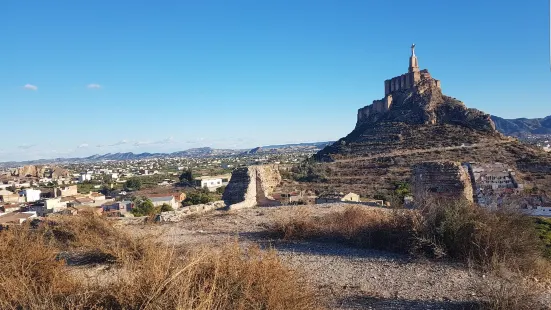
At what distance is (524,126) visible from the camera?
159125 millimetres

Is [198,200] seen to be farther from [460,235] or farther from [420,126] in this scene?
[420,126]

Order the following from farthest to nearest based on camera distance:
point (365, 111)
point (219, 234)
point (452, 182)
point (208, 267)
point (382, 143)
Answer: point (365, 111) < point (382, 143) < point (452, 182) < point (219, 234) < point (208, 267)

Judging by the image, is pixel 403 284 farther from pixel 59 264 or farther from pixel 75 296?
pixel 59 264

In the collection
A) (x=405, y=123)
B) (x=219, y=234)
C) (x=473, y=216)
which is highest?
(x=405, y=123)

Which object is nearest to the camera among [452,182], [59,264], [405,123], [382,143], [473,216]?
[59,264]

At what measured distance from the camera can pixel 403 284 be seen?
5727mm

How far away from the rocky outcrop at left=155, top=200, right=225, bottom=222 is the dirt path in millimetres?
2772

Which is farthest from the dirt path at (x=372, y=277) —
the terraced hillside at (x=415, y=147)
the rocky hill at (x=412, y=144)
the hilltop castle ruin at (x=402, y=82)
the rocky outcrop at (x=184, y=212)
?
Answer: the hilltop castle ruin at (x=402, y=82)

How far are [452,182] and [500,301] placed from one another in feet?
26.3

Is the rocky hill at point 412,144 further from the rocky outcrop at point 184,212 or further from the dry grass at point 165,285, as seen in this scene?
the dry grass at point 165,285

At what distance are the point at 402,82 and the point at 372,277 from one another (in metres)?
76.1

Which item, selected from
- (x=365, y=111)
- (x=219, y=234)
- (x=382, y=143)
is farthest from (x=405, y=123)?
(x=219, y=234)

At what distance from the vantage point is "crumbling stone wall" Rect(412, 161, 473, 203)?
1153cm

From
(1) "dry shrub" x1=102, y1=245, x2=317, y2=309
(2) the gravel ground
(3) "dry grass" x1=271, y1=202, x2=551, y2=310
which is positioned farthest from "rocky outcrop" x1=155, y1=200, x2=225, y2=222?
(1) "dry shrub" x1=102, y1=245, x2=317, y2=309
